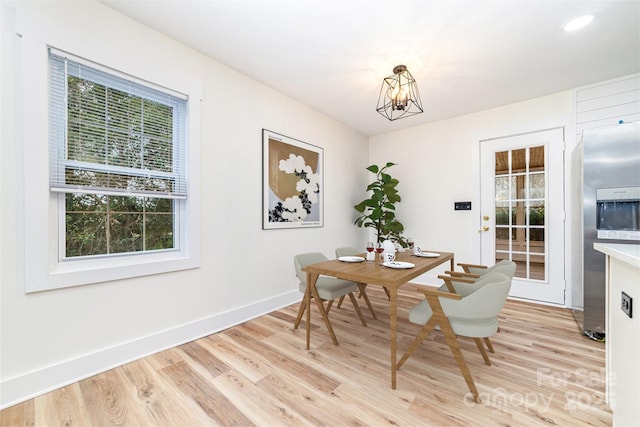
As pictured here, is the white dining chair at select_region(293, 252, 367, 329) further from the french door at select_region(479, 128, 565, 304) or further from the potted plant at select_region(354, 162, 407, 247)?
the french door at select_region(479, 128, 565, 304)

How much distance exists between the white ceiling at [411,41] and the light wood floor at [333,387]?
2660 mm

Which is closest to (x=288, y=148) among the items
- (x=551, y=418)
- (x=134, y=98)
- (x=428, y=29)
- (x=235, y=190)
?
(x=235, y=190)

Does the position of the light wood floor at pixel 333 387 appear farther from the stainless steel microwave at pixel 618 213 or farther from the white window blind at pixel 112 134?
the white window blind at pixel 112 134

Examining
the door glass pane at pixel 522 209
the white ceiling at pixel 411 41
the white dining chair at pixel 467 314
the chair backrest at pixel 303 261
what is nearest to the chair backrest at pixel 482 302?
the white dining chair at pixel 467 314

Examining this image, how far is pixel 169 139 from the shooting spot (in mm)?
2305

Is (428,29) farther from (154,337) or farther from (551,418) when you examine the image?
(154,337)

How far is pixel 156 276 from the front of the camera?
84.9 inches

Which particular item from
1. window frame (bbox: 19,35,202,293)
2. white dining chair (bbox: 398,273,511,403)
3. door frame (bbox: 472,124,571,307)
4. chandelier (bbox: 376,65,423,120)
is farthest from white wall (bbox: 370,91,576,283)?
window frame (bbox: 19,35,202,293)

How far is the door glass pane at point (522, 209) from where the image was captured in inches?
131

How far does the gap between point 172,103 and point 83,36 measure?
0.67 metres

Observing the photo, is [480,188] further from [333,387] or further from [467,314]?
[333,387]

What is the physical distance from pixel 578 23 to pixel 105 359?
4463 mm

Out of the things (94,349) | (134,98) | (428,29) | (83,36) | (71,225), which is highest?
(428,29)

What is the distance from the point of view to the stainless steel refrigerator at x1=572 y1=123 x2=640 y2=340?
7.30 feet
